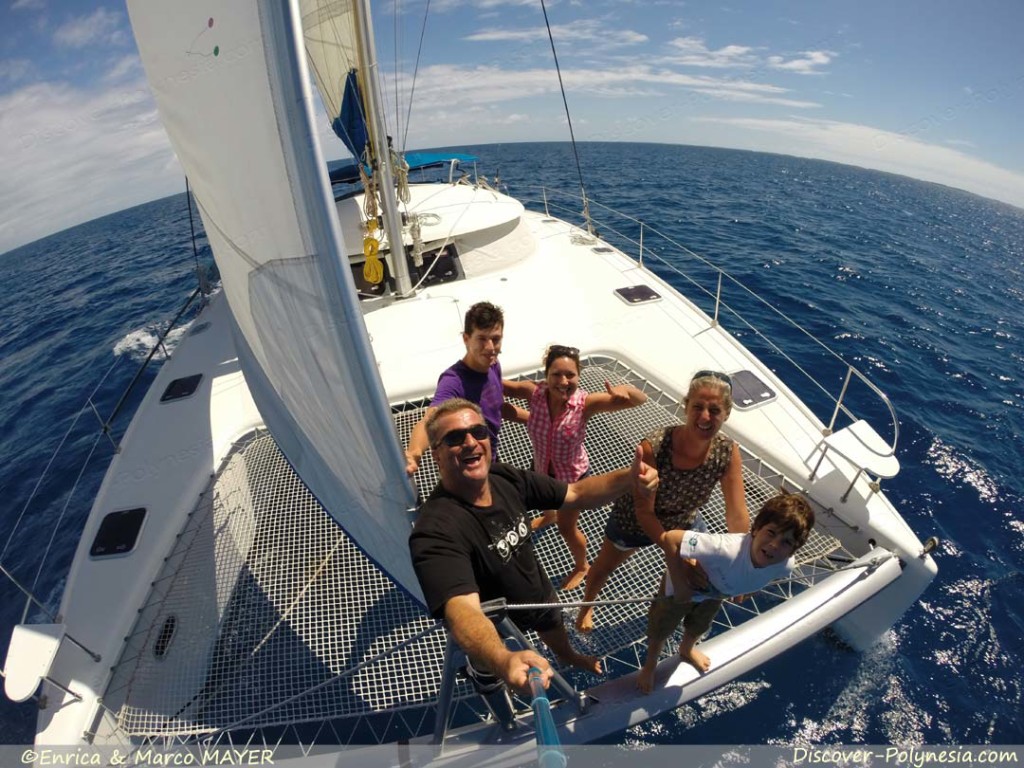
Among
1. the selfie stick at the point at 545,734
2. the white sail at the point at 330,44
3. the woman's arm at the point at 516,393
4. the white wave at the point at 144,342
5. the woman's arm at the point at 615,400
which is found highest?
the white sail at the point at 330,44

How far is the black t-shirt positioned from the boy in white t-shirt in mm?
713

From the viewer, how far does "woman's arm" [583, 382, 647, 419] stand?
2988 mm

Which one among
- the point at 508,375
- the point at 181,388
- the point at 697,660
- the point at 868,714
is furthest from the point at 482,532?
the point at 181,388

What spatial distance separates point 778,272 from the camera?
48.2ft

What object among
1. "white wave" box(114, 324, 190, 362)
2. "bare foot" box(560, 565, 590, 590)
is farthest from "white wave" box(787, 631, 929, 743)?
"white wave" box(114, 324, 190, 362)

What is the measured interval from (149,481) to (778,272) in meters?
17.0

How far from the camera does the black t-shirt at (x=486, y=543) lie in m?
1.75

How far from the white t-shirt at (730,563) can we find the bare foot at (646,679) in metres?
0.79

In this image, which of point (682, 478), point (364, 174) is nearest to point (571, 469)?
point (682, 478)

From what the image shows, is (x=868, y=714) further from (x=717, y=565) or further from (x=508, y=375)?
(x=508, y=375)

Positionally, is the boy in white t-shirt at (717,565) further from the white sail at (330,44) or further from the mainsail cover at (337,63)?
the white sail at (330,44)

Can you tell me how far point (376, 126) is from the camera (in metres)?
5.01

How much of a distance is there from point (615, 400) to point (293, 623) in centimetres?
293

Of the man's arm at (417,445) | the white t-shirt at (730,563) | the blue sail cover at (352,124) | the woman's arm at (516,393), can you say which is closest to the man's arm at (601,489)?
the white t-shirt at (730,563)
